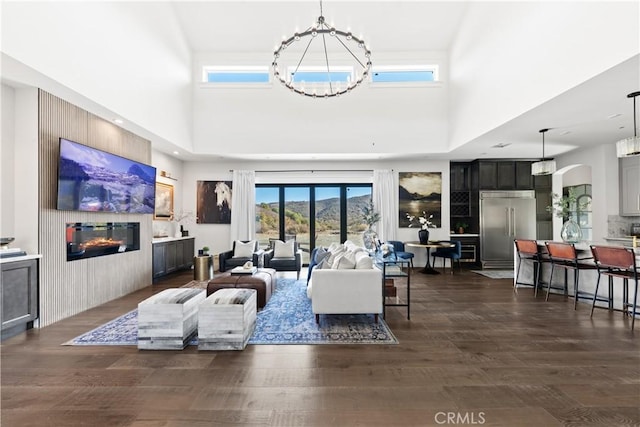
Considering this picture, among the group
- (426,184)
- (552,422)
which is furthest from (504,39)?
(552,422)

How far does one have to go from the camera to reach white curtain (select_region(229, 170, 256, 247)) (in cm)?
785

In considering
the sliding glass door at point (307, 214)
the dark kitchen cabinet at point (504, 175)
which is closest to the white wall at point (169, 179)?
the sliding glass door at point (307, 214)

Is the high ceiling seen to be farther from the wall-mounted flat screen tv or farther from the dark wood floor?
the dark wood floor

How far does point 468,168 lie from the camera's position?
8.23 m

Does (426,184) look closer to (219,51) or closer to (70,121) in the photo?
(219,51)

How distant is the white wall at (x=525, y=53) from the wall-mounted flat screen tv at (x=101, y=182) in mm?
6273

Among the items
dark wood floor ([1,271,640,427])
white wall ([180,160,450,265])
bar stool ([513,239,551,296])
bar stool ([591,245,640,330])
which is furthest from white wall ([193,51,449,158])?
dark wood floor ([1,271,640,427])

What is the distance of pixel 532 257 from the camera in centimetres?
539

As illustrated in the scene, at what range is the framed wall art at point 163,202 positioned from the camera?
22.1ft

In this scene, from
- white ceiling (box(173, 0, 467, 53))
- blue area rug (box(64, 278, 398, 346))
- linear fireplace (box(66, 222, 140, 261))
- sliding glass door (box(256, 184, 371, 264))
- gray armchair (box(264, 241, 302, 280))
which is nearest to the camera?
blue area rug (box(64, 278, 398, 346))

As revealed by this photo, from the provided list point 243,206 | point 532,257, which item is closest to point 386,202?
point 532,257

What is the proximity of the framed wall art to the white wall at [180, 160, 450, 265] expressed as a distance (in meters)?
0.74

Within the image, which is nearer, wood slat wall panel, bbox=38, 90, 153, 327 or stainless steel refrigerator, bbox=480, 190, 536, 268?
wood slat wall panel, bbox=38, 90, 153, 327

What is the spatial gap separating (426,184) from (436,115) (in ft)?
6.02
